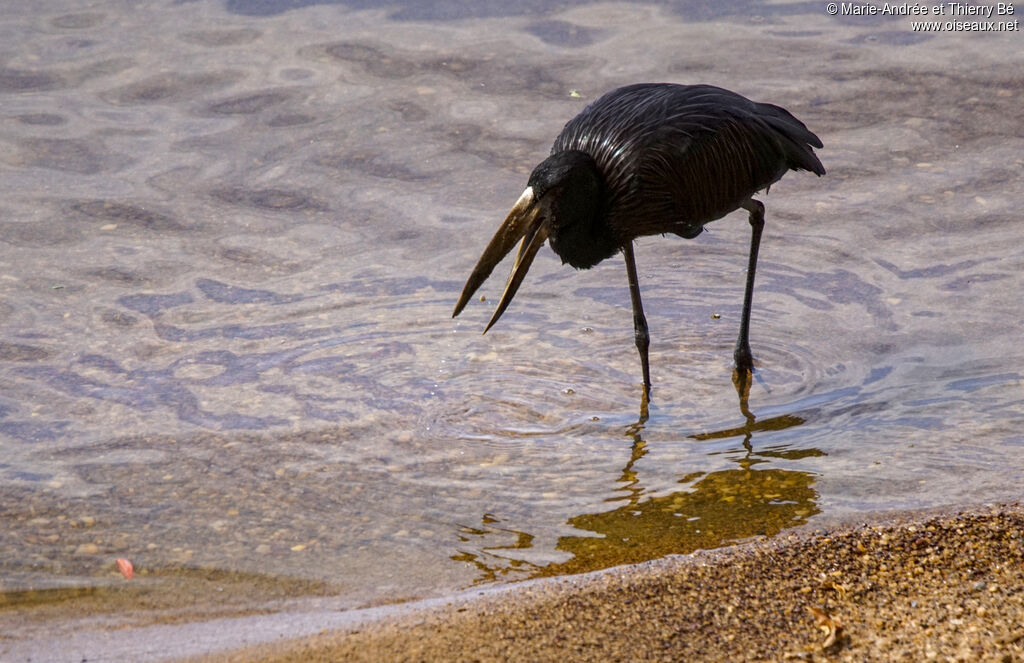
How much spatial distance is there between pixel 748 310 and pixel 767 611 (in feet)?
8.37

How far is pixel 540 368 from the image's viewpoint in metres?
5.97

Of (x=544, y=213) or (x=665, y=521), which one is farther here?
(x=544, y=213)

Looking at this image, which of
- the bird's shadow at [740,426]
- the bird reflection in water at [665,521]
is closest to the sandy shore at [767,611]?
the bird reflection in water at [665,521]

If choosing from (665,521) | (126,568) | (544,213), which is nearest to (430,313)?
(544,213)

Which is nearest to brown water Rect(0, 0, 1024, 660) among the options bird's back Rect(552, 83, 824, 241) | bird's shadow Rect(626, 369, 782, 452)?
bird's shadow Rect(626, 369, 782, 452)

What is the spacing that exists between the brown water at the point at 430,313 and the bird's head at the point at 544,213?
2.12 feet

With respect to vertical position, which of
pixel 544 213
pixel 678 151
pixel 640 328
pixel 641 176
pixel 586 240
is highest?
pixel 678 151

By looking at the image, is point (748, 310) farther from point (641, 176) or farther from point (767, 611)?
point (767, 611)

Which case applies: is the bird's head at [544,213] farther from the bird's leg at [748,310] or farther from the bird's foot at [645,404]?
the bird's leg at [748,310]

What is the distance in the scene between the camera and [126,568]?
4426mm

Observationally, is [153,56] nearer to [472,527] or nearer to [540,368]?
[540,368]

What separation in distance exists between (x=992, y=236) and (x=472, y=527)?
167 inches

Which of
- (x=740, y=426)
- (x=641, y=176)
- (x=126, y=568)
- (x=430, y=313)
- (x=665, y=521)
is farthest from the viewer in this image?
(x=430, y=313)

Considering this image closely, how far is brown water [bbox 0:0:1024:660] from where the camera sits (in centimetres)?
470
